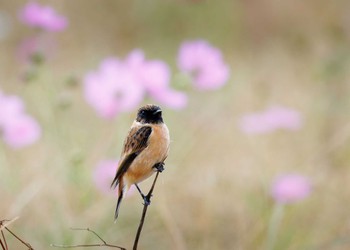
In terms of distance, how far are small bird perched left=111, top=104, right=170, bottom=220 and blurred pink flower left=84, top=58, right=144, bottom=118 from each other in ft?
2.23

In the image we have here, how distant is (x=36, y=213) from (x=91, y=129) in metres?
0.73

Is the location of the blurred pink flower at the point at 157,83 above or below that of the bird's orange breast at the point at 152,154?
above

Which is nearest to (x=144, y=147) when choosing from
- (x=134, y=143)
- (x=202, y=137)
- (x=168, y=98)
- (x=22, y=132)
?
(x=134, y=143)

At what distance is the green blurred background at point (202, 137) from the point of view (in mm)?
1951

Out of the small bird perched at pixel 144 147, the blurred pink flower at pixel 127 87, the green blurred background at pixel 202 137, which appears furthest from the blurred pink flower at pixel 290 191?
the small bird perched at pixel 144 147

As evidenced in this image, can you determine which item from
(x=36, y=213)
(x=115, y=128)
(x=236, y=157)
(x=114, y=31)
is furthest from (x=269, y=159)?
(x=114, y=31)

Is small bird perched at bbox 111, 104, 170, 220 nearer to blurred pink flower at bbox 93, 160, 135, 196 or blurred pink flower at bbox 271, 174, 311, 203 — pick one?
blurred pink flower at bbox 93, 160, 135, 196

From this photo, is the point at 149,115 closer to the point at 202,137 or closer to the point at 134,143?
the point at 134,143

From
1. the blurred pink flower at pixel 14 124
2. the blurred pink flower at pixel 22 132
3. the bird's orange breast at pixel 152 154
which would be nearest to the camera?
the bird's orange breast at pixel 152 154

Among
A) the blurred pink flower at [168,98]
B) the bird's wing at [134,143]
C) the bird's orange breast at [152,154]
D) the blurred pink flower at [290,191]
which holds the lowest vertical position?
the bird's orange breast at [152,154]

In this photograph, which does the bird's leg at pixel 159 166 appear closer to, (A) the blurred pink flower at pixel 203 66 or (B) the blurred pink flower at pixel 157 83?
(B) the blurred pink flower at pixel 157 83

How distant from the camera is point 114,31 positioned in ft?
16.6

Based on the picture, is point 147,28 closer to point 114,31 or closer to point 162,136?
point 114,31

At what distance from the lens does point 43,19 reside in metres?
1.81
